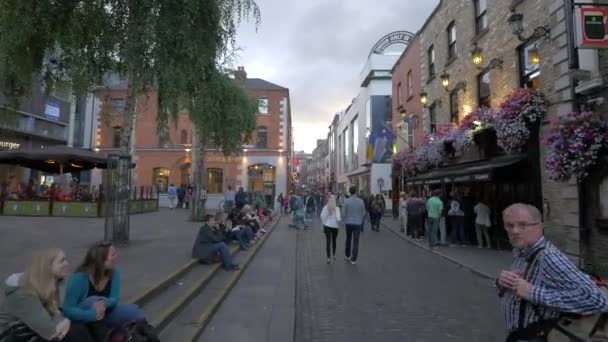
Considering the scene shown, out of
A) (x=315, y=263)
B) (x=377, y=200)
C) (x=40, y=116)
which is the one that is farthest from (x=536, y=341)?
(x=40, y=116)

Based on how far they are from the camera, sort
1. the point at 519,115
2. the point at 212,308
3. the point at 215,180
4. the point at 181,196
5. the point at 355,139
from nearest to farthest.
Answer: the point at 212,308 < the point at 519,115 < the point at 181,196 < the point at 215,180 < the point at 355,139

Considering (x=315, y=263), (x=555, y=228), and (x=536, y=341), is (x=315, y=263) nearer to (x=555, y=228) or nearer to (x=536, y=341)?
(x=555, y=228)

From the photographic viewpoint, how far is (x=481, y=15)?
1549cm

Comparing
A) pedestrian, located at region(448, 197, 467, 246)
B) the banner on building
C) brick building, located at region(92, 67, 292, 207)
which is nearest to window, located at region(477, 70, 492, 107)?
pedestrian, located at region(448, 197, 467, 246)

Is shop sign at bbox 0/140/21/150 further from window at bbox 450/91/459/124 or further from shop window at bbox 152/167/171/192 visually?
window at bbox 450/91/459/124

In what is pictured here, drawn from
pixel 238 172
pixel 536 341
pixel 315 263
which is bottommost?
pixel 315 263

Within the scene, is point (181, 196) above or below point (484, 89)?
below

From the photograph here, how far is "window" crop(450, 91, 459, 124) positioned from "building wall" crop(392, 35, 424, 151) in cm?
357

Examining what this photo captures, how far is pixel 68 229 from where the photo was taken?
14.1m

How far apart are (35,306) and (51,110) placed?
33888 millimetres

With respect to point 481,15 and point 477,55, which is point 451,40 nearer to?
point 481,15

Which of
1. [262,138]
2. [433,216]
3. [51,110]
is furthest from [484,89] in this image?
[51,110]

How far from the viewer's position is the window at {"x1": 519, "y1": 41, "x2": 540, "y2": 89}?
1167 centimetres

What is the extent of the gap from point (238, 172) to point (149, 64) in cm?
3000
